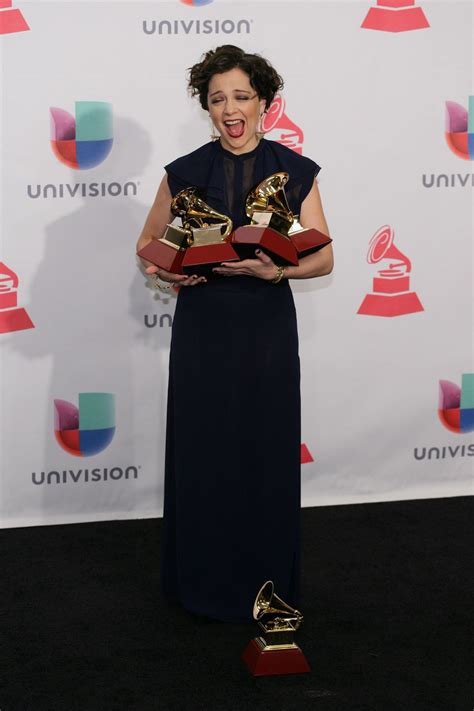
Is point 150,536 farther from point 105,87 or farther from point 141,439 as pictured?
point 105,87

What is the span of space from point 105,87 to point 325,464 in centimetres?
194

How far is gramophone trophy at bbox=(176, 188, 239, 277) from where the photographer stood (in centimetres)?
277

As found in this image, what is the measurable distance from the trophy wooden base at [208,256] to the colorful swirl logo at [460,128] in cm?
195

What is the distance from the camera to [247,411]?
299 centimetres

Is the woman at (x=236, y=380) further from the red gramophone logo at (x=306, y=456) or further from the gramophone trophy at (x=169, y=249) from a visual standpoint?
the red gramophone logo at (x=306, y=456)

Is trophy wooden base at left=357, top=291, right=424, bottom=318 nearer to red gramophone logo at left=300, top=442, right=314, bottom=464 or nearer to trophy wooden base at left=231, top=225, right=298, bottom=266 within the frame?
red gramophone logo at left=300, top=442, right=314, bottom=464

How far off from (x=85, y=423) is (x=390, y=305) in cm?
148

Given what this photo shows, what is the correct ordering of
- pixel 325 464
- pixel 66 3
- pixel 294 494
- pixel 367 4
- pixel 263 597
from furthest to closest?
1. pixel 325 464
2. pixel 367 4
3. pixel 66 3
4. pixel 294 494
5. pixel 263 597

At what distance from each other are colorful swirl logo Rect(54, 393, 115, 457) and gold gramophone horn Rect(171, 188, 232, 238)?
1.39 metres

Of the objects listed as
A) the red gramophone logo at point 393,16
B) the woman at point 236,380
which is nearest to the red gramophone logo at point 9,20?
the woman at point 236,380

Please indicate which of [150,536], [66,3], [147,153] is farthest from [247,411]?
[66,3]

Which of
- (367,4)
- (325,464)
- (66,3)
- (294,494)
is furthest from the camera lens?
(325,464)

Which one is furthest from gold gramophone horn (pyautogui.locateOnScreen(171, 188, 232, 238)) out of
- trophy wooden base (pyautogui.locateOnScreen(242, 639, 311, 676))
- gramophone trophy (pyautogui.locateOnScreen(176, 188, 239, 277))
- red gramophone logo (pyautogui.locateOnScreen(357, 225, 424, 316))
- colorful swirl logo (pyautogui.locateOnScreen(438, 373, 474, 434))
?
colorful swirl logo (pyautogui.locateOnScreen(438, 373, 474, 434))

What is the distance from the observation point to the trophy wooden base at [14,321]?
401 cm
